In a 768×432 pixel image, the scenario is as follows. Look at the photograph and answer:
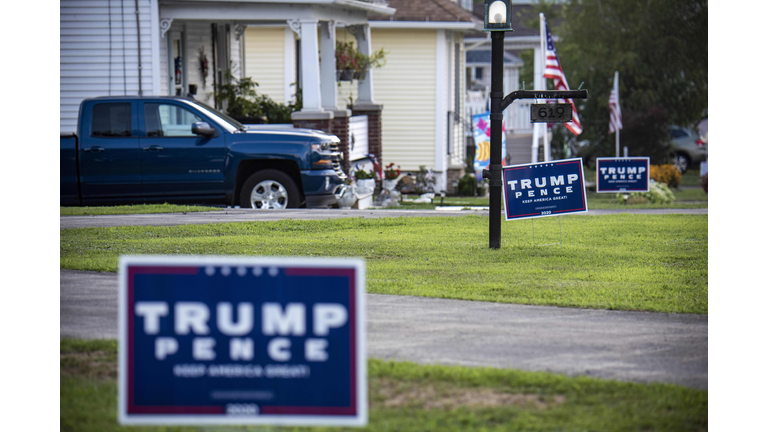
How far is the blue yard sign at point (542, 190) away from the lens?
9766 millimetres

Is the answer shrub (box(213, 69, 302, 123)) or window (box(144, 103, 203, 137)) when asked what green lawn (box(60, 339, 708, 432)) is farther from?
shrub (box(213, 69, 302, 123))

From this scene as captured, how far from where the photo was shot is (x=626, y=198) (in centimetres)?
1983

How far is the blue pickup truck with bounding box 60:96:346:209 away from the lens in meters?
12.7

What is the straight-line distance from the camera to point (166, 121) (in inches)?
505

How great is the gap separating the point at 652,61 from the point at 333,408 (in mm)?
31623

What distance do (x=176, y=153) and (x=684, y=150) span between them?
82.1ft

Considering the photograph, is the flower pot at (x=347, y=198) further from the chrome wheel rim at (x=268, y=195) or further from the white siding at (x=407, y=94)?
the white siding at (x=407, y=94)

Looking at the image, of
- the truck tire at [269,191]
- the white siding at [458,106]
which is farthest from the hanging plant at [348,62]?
the truck tire at [269,191]

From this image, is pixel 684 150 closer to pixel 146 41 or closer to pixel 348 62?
pixel 348 62

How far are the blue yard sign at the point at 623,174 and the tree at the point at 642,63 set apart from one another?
16.0 metres

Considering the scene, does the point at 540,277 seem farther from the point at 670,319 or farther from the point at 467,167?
the point at 467,167

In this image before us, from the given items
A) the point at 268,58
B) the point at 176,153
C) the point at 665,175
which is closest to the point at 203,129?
the point at 176,153

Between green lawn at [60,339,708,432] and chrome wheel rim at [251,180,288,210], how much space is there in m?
7.83

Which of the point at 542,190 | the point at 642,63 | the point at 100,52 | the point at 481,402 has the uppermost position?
the point at 642,63
